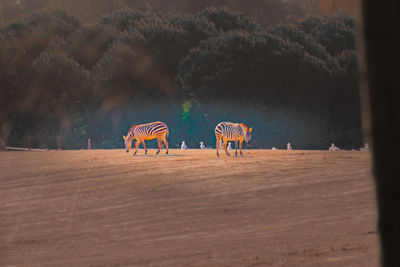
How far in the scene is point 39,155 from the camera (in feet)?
136

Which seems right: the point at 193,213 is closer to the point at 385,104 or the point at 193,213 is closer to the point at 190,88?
the point at 385,104

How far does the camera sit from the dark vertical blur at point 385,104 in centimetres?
158

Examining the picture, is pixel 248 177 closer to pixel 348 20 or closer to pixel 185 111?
pixel 185 111

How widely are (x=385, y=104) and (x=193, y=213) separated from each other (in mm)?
16922

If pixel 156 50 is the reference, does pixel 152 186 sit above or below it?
below

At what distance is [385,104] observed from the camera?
1.59 meters

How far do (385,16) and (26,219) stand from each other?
726 inches

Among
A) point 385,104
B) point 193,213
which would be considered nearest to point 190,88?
point 193,213

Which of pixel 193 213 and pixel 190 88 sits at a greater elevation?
pixel 190 88

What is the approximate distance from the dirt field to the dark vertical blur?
30.8 feet

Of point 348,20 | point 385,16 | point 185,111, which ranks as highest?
point 348,20

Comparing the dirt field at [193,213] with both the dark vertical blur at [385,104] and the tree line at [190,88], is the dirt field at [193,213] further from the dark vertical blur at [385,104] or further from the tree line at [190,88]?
the tree line at [190,88]

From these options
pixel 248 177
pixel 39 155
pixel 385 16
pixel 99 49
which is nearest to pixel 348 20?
pixel 99 49

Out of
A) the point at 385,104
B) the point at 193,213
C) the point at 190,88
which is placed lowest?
the point at 193,213
